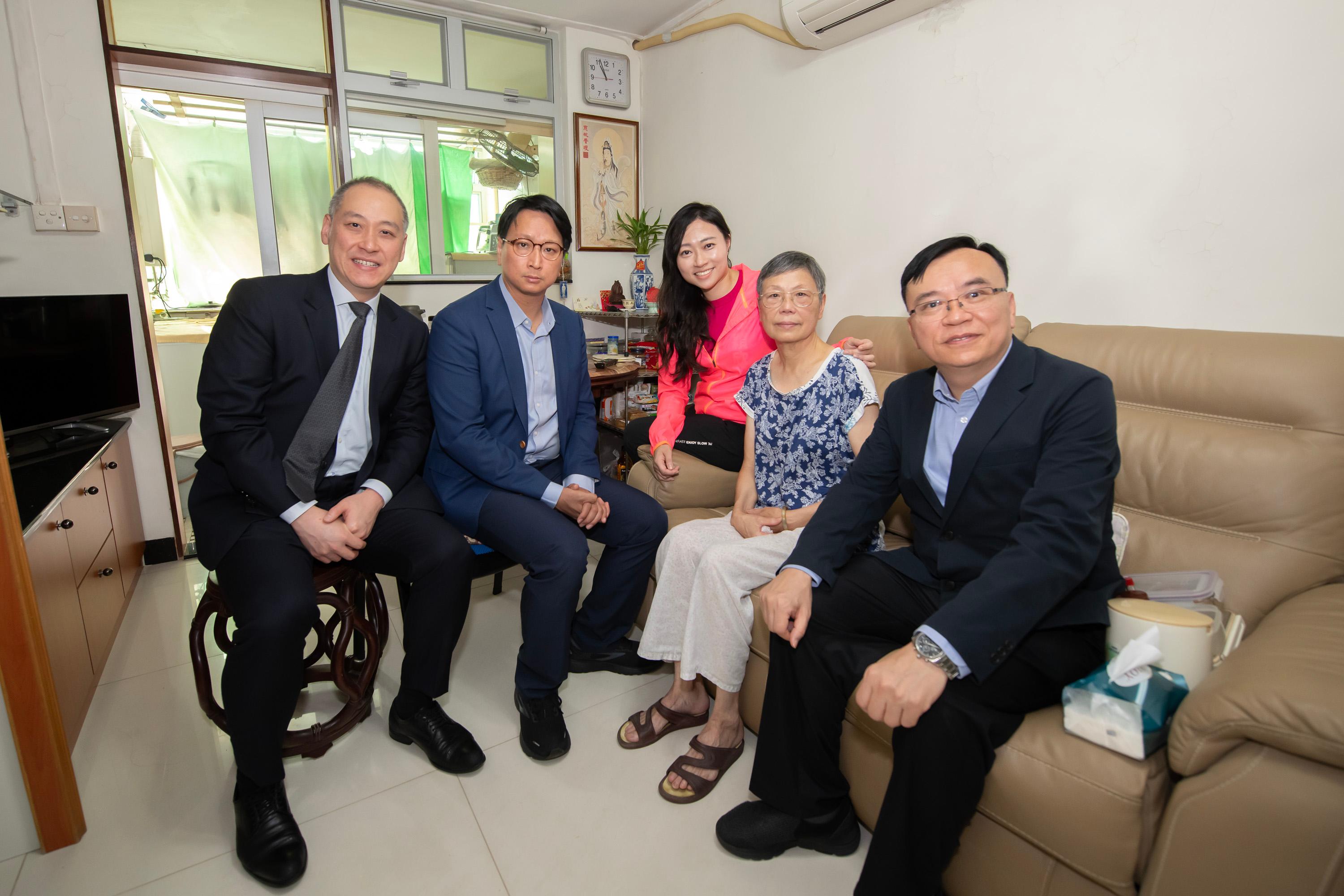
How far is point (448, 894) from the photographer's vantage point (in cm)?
133

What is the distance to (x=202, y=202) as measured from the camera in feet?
14.4

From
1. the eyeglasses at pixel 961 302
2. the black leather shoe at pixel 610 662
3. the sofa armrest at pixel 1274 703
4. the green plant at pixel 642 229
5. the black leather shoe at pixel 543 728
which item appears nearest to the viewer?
the sofa armrest at pixel 1274 703

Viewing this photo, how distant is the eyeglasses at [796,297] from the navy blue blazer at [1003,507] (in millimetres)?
380

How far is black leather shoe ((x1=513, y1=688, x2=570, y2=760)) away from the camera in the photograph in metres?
1.71

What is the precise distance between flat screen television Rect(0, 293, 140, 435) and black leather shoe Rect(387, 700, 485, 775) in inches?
65.4

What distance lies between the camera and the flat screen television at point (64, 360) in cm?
217

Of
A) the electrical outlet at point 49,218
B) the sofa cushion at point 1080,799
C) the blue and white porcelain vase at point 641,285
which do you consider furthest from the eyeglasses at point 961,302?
the electrical outlet at point 49,218

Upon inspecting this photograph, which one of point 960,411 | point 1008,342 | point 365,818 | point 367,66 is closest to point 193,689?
point 365,818

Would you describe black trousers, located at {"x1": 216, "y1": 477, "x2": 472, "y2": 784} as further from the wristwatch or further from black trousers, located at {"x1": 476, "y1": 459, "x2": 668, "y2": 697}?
the wristwatch

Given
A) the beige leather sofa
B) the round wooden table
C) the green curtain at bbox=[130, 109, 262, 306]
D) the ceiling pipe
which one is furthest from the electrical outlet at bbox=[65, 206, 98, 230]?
the beige leather sofa

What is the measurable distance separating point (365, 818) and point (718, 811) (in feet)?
2.75

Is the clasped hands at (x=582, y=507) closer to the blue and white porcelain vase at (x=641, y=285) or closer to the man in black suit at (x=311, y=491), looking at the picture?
the man in black suit at (x=311, y=491)

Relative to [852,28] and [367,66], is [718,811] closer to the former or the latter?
[852,28]

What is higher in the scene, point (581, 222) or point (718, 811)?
point (581, 222)
